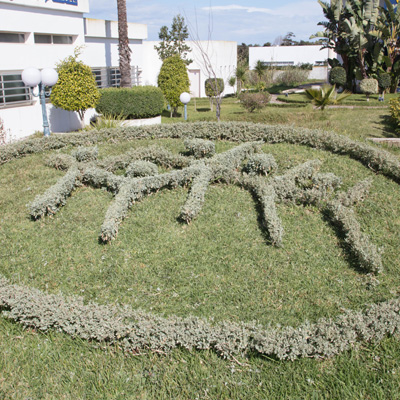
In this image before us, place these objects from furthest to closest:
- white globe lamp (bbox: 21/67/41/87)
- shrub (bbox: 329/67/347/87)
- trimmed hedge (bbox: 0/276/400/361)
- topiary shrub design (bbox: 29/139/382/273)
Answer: shrub (bbox: 329/67/347/87) → white globe lamp (bbox: 21/67/41/87) → topiary shrub design (bbox: 29/139/382/273) → trimmed hedge (bbox: 0/276/400/361)

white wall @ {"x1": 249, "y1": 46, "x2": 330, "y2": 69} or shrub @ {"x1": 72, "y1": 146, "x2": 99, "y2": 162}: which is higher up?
white wall @ {"x1": 249, "y1": 46, "x2": 330, "y2": 69}

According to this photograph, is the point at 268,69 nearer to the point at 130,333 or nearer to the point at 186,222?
the point at 186,222

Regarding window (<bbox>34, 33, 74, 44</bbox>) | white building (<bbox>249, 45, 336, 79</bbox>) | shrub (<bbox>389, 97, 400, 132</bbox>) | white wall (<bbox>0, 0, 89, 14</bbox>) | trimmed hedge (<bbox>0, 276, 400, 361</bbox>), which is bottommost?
trimmed hedge (<bbox>0, 276, 400, 361</bbox>)

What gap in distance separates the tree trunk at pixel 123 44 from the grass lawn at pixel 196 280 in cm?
1059

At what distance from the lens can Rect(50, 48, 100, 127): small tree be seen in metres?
13.2

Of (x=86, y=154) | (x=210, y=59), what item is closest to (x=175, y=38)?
(x=210, y=59)

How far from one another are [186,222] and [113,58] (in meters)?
15.1

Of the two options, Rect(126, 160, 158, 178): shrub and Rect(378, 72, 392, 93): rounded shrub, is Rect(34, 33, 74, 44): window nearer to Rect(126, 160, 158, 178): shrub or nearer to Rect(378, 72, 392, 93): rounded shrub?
Rect(126, 160, 158, 178): shrub

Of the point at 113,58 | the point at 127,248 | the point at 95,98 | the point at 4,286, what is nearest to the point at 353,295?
the point at 127,248

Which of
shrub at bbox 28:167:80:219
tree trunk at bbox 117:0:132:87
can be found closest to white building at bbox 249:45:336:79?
tree trunk at bbox 117:0:132:87

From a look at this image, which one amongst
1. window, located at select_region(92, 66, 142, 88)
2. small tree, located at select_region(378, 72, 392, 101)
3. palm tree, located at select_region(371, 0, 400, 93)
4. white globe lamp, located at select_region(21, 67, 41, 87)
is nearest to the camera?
white globe lamp, located at select_region(21, 67, 41, 87)

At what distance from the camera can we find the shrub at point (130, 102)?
15.6 m

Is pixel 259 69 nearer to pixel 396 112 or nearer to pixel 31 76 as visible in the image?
pixel 396 112

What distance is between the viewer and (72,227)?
5.61m
